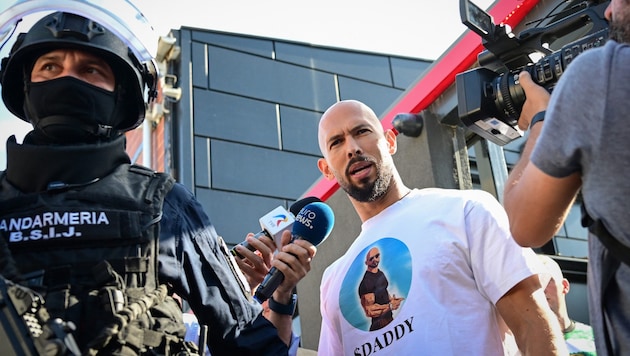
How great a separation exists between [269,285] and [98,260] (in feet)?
2.64

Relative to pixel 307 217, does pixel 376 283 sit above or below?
below

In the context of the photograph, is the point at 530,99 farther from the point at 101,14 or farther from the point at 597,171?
the point at 101,14

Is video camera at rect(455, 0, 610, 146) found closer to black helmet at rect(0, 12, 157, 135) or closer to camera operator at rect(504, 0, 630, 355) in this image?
camera operator at rect(504, 0, 630, 355)

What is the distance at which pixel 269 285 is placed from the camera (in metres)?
2.63

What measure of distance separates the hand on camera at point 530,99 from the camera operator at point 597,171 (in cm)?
28

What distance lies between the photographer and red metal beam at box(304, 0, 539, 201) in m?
4.40

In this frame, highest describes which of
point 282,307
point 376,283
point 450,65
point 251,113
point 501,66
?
point 251,113

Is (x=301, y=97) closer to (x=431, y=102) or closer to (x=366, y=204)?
(x=431, y=102)

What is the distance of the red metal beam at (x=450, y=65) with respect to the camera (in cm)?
440

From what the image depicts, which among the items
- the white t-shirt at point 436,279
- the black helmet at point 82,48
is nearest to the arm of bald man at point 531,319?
the white t-shirt at point 436,279

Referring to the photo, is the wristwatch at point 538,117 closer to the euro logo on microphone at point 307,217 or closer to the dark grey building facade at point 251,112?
the euro logo on microphone at point 307,217

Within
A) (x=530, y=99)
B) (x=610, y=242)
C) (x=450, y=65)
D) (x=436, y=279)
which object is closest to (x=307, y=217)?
(x=436, y=279)

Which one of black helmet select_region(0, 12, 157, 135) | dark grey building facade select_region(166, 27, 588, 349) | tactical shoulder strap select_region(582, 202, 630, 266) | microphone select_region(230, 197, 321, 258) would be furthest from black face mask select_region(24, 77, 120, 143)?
dark grey building facade select_region(166, 27, 588, 349)

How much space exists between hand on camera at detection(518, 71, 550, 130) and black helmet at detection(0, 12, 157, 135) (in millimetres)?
1223
